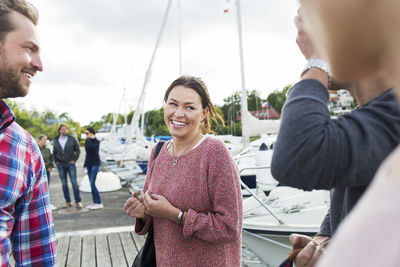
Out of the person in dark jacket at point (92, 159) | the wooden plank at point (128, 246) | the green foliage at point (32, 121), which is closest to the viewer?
the wooden plank at point (128, 246)

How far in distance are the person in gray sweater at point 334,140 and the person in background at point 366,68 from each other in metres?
0.42

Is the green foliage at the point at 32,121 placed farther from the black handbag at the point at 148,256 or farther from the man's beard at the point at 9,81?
the man's beard at the point at 9,81

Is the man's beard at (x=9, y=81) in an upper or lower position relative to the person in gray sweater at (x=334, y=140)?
upper

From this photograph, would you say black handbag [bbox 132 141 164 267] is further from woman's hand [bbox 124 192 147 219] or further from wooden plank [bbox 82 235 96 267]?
wooden plank [bbox 82 235 96 267]

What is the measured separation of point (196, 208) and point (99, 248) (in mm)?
3321

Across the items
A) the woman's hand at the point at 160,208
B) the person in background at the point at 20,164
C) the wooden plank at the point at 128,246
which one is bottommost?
the wooden plank at the point at 128,246

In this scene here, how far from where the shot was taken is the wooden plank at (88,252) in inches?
159

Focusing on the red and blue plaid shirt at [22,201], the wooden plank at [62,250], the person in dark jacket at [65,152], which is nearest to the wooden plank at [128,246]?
the wooden plank at [62,250]

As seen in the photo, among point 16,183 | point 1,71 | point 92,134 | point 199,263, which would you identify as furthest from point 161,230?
point 92,134

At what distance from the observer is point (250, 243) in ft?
17.9

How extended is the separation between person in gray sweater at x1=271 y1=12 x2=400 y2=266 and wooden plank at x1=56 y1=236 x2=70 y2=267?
4029 millimetres

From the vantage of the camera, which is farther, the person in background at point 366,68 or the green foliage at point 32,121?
Result: the green foliage at point 32,121

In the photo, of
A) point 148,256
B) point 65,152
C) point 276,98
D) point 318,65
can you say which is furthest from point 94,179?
point 276,98

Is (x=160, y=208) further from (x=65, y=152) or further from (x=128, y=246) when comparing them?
(x=65, y=152)
